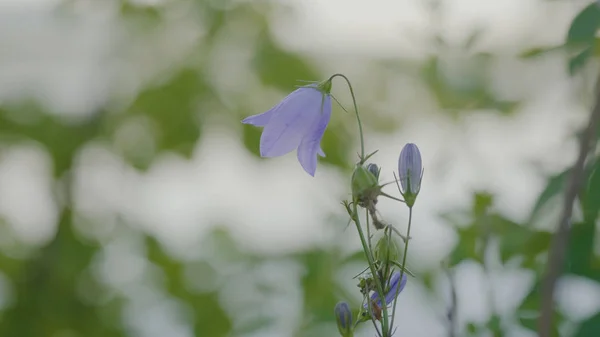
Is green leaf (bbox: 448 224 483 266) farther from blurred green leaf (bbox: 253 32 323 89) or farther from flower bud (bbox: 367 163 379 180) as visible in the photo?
blurred green leaf (bbox: 253 32 323 89)

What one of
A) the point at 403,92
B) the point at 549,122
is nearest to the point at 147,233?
the point at 403,92

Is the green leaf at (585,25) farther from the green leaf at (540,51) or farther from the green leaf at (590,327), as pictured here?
the green leaf at (590,327)

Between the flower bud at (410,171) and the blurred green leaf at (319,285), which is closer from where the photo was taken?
the flower bud at (410,171)

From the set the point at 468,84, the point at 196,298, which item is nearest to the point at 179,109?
the point at 196,298

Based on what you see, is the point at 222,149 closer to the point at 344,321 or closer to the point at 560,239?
the point at 344,321

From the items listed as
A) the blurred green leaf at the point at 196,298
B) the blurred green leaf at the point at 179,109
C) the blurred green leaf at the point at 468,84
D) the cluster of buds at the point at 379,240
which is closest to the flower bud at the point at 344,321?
the cluster of buds at the point at 379,240

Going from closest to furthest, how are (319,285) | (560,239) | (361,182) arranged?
(560,239)
(361,182)
(319,285)
